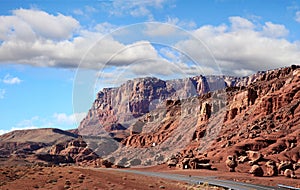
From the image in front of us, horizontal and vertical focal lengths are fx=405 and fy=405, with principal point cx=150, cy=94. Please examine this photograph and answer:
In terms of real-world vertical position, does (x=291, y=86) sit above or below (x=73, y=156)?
above

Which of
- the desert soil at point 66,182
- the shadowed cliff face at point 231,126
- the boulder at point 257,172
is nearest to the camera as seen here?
the desert soil at point 66,182

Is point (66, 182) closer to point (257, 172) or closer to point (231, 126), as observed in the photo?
point (257, 172)

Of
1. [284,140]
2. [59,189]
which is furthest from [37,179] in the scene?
[284,140]

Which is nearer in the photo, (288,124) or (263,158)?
(263,158)

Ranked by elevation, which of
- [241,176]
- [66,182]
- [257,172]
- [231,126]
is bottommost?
[66,182]

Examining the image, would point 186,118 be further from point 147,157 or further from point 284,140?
point 284,140

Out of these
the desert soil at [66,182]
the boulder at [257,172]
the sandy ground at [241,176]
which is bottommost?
the desert soil at [66,182]

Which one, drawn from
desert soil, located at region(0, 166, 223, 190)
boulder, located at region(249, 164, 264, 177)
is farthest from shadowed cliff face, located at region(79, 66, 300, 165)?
desert soil, located at region(0, 166, 223, 190)

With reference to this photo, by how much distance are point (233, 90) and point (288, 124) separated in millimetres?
59794

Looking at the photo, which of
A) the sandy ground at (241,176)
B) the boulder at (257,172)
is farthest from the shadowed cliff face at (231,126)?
the boulder at (257,172)

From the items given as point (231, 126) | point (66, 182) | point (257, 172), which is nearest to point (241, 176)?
point (257, 172)

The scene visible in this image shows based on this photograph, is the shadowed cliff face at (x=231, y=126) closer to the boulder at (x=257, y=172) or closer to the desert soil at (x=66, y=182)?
the boulder at (x=257, y=172)

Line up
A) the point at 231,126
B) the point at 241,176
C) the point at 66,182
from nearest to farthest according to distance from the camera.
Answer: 1. the point at 66,182
2. the point at 241,176
3. the point at 231,126

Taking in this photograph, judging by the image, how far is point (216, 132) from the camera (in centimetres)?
11694
